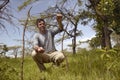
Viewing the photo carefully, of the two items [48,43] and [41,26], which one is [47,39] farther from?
[41,26]

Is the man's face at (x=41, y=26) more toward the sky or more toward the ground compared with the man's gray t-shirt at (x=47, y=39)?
more toward the sky

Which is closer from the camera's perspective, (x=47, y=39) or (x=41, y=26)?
(x=41, y=26)

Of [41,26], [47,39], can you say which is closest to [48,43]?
[47,39]

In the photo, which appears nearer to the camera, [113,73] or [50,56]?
[113,73]

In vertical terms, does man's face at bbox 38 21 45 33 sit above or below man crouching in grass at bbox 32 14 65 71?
above

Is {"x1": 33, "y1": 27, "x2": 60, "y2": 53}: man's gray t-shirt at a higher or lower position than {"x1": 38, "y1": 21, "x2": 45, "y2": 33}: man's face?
lower

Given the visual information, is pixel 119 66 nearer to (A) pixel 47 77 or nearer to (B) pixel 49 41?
(A) pixel 47 77

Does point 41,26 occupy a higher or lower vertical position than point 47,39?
higher

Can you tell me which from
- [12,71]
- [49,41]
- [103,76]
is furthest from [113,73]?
[49,41]

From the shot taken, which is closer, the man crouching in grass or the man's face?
the man's face

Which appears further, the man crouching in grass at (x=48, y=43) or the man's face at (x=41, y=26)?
the man crouching in grass at (x=48, y=43)

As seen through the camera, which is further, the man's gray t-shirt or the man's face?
the man's gray t-shirt

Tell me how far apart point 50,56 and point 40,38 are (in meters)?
0.55

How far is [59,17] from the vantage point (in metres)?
6.93
